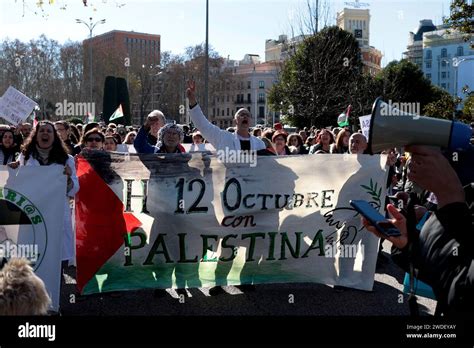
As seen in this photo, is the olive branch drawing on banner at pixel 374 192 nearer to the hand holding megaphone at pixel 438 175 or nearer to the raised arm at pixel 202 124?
the raised arm at pixel 202 124

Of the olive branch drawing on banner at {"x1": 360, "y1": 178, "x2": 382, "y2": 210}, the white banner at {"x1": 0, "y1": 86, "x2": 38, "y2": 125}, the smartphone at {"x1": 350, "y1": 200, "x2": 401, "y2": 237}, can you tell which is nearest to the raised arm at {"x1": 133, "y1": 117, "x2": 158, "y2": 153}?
the olive branch drawing on banner at {"x1": 360, "y1": 178, "x2": 382, "y2": 210}

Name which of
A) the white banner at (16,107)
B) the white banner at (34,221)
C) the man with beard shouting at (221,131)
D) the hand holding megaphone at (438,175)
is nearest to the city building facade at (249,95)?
the white banner at (16,107)

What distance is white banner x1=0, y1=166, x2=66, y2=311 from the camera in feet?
17.1

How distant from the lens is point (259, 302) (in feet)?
19.6

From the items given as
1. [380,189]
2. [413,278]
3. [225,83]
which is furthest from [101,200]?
[225,83]

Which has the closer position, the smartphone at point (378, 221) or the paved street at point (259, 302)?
the smartphone at point (378, 221)

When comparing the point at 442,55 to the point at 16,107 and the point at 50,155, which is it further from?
the point at 50,155

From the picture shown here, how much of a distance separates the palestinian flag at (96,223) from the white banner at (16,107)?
4.40 meters

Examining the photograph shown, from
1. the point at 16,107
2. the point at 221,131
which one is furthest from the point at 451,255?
the point at 16,107

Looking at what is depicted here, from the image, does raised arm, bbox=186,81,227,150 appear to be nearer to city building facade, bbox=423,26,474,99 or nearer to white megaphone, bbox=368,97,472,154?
white megaphone, bbox=368,97,472,154

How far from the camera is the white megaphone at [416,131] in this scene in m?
1.95

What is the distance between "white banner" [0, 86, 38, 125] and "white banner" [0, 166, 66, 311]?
463 centimetres

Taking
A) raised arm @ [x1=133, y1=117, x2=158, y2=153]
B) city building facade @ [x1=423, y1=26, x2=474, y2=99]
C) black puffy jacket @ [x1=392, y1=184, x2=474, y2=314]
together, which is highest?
city building facade @ [x1=423, y1=26, x2=474, y2=99]

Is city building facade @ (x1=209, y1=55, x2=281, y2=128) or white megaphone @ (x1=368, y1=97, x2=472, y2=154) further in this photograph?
city building facade @ (x1=209, y1=55, x2=281, y2=128)
